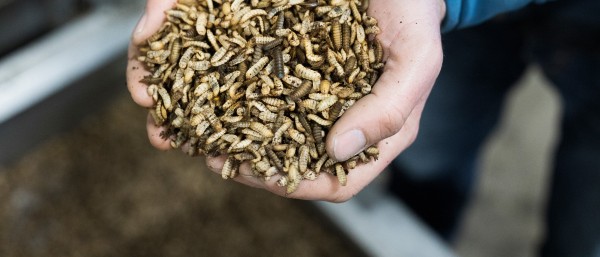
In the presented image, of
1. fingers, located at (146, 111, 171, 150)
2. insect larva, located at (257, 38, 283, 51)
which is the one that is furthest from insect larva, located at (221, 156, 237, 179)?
insect larva, located at (257, 38, 283, 51)

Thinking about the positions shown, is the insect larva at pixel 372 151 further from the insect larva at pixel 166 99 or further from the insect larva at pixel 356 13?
the insect larva at pixel 166 99

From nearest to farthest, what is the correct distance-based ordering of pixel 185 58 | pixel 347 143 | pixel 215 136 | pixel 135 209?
1. pixel 347 143
2. pixel 215 136
3. pixel 185 58
4. pixel 135 209

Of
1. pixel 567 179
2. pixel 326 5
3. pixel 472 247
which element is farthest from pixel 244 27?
pixel 472 247

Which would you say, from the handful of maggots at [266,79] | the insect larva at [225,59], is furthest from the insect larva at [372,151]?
the insect larva at [225,59]

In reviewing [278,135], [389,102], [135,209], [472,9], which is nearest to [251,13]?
[278,135]

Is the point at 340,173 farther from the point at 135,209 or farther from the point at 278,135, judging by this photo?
the point at 135,209
